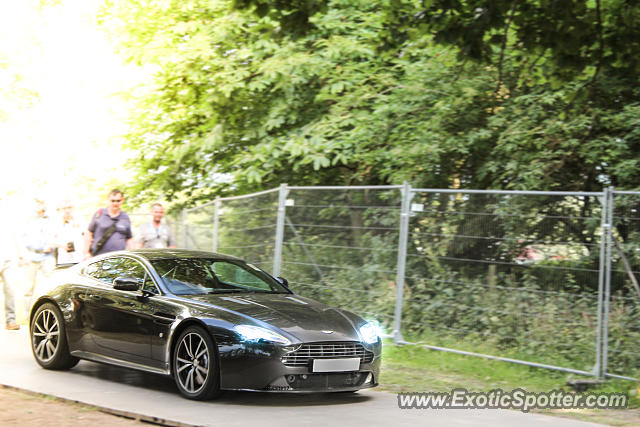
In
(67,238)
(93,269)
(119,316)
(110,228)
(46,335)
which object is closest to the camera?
(119,316)

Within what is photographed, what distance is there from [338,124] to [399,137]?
131 cm

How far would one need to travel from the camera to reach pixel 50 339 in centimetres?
993

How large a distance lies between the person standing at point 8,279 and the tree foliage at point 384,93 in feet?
13.7

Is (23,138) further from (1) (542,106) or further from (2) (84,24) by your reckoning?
(1) (542,106)

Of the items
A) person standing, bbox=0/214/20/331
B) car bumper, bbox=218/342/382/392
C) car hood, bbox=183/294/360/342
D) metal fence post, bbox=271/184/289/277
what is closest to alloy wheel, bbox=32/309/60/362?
car hood, bbox=183/294/360/342

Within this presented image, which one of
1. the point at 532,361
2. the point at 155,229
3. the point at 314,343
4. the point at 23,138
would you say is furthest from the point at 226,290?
the point at 23,138

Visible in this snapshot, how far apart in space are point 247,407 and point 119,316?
79.0 inches

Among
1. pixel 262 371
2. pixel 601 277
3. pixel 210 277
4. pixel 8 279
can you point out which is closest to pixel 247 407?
pixel 262 371

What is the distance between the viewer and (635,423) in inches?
298

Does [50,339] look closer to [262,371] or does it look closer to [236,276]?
[236,276]

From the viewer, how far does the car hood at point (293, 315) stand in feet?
25.7

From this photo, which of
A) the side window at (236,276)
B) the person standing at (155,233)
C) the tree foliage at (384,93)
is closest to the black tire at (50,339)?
the side window at (236,276)

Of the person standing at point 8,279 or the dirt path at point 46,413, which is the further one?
the person standing at point 8,279

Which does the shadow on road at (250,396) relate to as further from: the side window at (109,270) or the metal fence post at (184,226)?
the metal fence post at (184,226)
